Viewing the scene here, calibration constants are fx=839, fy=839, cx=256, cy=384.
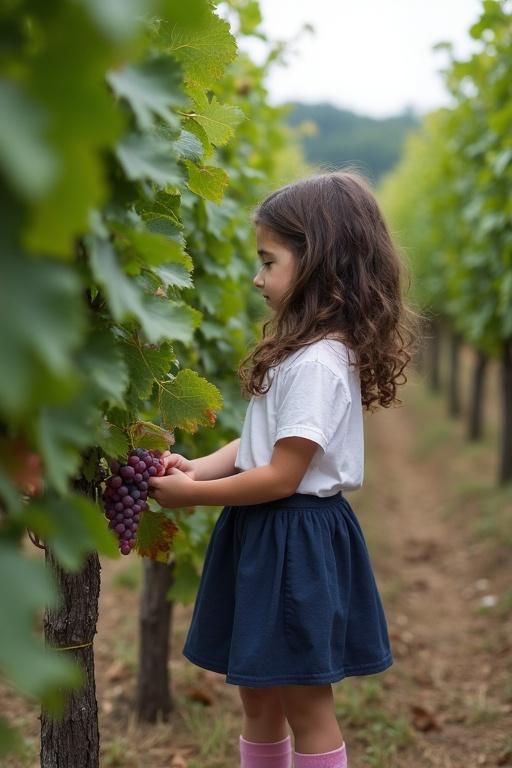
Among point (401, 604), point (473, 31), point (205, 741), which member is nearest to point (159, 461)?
point (205, 741)

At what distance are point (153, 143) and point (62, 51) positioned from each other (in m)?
0.37

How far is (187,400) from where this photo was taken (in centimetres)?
202

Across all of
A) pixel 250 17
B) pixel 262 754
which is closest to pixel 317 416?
pixel 262 754

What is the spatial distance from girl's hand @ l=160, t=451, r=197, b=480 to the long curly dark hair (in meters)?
0.26

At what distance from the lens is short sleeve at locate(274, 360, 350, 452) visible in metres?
2.07

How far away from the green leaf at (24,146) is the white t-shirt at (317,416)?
1359mm

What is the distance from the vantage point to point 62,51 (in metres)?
0.84

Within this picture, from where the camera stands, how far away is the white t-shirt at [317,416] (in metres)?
2.10

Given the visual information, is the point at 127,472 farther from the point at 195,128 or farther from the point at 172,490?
the point at 195,128

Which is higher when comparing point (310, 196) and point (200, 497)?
point (310, 196)

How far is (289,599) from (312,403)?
20.2 inches

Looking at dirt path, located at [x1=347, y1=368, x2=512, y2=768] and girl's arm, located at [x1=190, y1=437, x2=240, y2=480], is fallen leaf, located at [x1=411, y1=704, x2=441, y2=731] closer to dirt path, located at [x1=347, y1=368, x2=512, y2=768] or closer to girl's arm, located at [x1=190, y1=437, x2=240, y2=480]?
dirt path, located at [x1=347, y1=368, x2=512, y2=768]

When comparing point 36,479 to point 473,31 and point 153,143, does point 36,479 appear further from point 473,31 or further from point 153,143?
point 473,31

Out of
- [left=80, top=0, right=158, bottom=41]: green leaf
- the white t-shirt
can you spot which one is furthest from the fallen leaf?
[left=80, top=0, right=158, bottom=41]: green leaf
